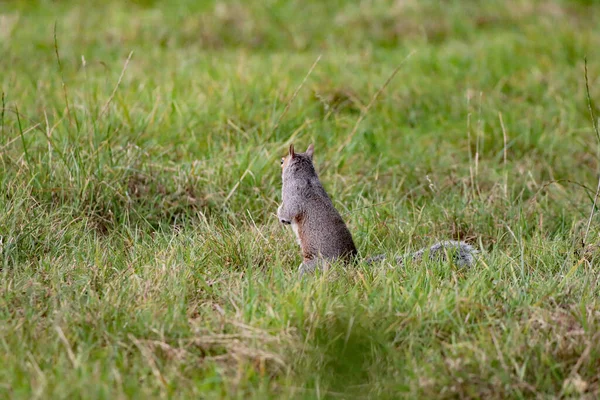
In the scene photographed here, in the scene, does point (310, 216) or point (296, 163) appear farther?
point (296, 163)

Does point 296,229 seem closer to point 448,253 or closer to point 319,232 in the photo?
point 319,232

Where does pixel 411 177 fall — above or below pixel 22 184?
below

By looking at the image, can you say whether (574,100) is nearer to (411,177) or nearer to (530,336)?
(411,177)

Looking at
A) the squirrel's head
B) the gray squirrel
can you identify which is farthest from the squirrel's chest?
the squirrel's head

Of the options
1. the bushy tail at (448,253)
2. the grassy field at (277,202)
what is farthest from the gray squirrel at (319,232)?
the grassy field at (277,202)

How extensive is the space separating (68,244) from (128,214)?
55 centimetres

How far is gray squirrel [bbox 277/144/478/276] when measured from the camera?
3943 mm

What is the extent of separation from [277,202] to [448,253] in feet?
4.16

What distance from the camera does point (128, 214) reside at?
457cm

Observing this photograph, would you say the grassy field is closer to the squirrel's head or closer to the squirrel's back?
the squirrel's back

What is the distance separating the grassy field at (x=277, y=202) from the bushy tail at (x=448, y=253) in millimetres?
76

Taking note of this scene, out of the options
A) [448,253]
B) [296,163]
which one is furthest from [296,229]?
[448,253]

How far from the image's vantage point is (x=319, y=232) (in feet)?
13.1

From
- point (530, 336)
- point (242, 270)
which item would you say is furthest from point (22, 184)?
point (530, 336)
